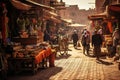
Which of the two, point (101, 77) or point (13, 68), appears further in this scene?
point (13, 68)

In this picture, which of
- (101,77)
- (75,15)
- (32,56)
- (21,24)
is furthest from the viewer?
(75,15)

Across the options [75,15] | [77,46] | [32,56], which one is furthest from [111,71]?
[75,15]

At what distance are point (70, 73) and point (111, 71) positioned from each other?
1.95 metres

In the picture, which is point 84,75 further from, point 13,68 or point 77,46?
point 77,46

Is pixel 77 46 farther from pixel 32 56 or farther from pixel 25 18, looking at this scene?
pixel 32 56

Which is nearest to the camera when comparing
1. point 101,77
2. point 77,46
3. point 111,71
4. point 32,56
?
point 101,77

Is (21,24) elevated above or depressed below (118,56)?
above

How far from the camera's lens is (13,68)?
12.5 meters

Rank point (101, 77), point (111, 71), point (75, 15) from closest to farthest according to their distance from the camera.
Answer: point (101, 77) → point (111, 71) → point (75, 15)

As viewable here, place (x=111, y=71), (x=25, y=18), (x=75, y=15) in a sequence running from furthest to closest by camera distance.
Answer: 1. (x=75, y=15)
2. (x=25, y=18)
3. (x=111, y=71)

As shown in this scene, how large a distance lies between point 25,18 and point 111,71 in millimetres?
6109

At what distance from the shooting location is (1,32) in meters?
12.7

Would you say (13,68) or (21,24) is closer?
(13,68)

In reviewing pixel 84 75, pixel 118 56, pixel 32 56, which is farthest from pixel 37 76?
pixel 118 56
